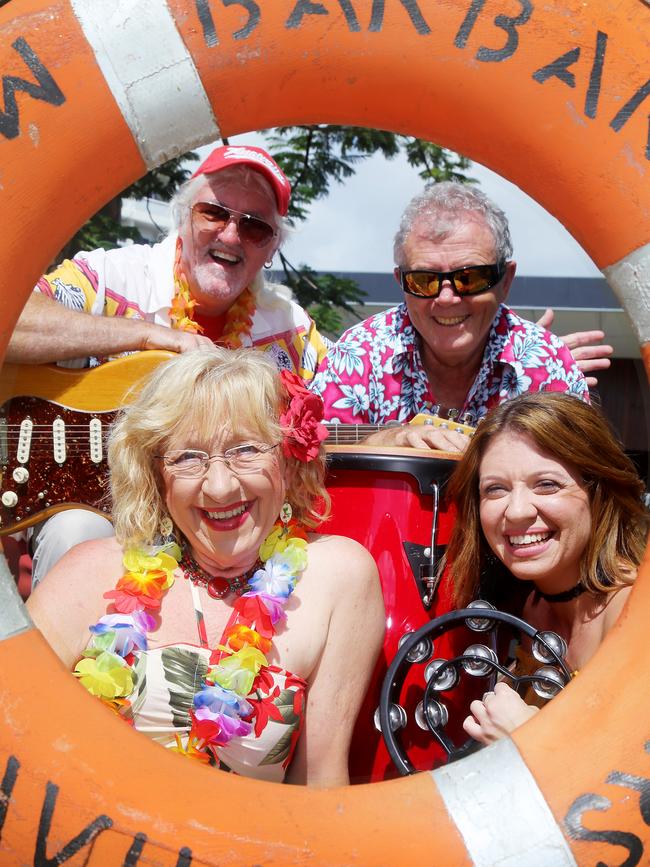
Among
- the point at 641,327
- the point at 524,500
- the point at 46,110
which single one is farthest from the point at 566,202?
the point at 46,110

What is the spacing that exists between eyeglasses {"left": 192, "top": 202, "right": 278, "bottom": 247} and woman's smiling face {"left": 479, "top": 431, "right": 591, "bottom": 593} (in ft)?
3.70

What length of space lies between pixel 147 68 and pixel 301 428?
0.69 meters

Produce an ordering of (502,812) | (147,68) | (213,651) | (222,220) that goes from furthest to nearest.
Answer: (222,220), (213,651), (147,68), (502,812)

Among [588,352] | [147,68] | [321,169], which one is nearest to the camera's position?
[147,68]

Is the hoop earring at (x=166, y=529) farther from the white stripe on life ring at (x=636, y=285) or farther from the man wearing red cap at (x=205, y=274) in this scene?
the white stripe on life ring at (x=636, y=285)

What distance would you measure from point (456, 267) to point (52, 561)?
119 cm

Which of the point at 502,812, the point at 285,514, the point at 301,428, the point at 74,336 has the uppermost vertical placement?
the point at 74,336

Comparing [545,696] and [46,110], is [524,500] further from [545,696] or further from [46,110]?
[46,110]

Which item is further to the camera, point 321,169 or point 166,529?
point 321,169

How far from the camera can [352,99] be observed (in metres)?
1.82

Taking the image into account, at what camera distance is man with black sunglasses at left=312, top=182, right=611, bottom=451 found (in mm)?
2559

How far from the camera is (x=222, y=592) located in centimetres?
193

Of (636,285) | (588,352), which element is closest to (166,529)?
(636,285)

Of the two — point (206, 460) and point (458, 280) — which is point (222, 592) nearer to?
point (206, 460)
